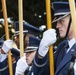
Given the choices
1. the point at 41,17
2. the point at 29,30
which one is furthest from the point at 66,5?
the point at 41,17

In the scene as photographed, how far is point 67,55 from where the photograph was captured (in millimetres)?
5875

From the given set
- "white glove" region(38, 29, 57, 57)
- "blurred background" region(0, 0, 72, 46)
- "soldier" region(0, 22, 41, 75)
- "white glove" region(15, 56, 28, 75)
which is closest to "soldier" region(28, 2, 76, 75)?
"white glove" region(38, 29, 57, 57)

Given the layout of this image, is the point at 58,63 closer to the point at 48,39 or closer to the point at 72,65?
the point at 48,39

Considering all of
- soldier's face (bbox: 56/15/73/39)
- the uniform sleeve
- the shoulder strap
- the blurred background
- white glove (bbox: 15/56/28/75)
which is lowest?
the blurred background

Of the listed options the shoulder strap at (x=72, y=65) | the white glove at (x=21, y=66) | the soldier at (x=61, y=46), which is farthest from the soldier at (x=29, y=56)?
the shoulder strap at (x=72, y=65)

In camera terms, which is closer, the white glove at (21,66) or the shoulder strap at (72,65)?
the shoulder strap at (72,65)

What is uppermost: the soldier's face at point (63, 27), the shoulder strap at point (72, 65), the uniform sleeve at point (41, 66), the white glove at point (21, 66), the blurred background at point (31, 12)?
the soldier's face at point (63, 27)

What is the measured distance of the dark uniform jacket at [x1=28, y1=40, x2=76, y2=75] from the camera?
5.85 m

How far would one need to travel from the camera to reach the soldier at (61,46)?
19.3ft

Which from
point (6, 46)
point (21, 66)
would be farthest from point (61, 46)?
point (6, 46)

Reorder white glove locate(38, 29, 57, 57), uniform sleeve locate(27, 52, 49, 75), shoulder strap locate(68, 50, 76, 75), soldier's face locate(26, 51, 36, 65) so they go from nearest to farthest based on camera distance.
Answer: shoulder strap locate(68, 50, 76, 75) < white glove locate(38, 29, 57, 57) < uniform sleeve locate(27, 52, 49, 75) < soldier's face locate(26, 51, 36, 65)

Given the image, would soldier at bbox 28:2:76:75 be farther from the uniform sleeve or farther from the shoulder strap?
the shoulder strap

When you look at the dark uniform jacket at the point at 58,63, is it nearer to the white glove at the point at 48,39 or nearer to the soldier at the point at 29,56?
the white glove at the point at 48,39

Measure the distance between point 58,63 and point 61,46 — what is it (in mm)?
197
